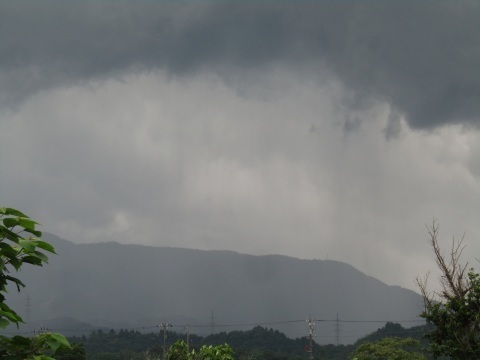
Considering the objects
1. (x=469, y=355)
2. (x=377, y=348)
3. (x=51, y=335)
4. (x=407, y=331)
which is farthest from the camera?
(x=407, y=331)

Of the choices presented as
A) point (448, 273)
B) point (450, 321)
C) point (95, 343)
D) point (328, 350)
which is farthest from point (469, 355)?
point (95, 343)

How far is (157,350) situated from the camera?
427 ft

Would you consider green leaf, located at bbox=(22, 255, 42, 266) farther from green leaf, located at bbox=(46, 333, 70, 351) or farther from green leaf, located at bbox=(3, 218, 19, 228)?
green leaf, located at bbox=(46, 333, 70, 351)

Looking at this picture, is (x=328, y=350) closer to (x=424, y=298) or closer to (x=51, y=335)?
(x=424, y=298)

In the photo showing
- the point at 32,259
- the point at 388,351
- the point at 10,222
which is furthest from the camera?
the point at 388,351

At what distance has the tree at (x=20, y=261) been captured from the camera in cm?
459

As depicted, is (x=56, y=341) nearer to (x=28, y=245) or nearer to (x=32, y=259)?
(x=32, y=259)

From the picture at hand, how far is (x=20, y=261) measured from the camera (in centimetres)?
476

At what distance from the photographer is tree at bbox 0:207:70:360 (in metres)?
4.59

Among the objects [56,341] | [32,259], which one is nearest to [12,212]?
[32,259]

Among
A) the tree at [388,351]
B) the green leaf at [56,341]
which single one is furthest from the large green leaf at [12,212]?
the tree at [388,351]

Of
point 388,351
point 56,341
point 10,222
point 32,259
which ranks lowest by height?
point 388,351

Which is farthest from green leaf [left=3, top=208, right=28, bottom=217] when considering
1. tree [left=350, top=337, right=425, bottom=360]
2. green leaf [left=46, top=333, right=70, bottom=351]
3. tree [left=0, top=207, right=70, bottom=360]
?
tree [left=350, top=337, right=425, bottom=360]

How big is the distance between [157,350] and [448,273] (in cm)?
11476
